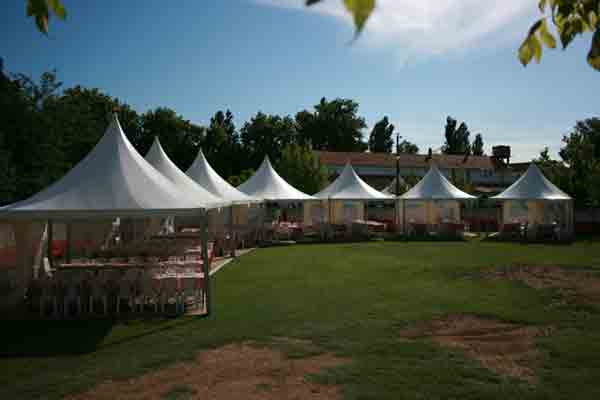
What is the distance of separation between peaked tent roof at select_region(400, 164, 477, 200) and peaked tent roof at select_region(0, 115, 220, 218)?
53.7 feet

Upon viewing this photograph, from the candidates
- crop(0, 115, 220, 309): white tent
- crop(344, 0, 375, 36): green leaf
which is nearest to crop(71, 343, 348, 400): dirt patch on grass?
crop(0, 115, 220, 309): white tent

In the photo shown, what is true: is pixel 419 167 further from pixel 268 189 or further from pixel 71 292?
pixel 71 292

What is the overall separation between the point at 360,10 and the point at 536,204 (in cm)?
2684

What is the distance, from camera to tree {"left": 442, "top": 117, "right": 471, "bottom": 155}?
7012 cm

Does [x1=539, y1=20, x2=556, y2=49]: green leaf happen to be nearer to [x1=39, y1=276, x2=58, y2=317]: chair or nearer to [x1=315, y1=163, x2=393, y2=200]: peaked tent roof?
[x1=39, y1=276, x2=58, y2=317]: chair

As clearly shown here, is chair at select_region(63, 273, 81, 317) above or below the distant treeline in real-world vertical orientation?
below

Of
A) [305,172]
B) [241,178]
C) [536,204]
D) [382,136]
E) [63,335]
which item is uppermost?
[382,136]

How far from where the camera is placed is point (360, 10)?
1084 mm

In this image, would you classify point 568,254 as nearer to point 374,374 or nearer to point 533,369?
point 533,369

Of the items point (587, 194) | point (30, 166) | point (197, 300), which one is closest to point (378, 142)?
point (587, 194)

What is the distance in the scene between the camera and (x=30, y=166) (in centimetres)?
2525

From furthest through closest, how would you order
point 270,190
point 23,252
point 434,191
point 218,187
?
1. point 434,191
2. point 270,190
3. point 218,187
4. point 23,252

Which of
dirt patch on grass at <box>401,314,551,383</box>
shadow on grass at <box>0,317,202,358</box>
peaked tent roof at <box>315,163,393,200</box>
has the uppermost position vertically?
peaked tent roof at <box>315,163,393,200</box>

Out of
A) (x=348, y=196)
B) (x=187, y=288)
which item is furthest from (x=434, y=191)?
(x=187, y=288)
